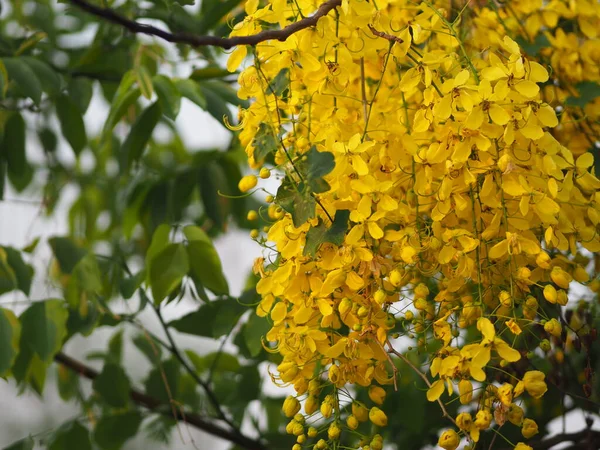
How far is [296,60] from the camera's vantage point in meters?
0.71

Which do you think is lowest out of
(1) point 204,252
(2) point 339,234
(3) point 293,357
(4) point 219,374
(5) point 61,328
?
(4) point 219,374

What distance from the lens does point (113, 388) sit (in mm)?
1084

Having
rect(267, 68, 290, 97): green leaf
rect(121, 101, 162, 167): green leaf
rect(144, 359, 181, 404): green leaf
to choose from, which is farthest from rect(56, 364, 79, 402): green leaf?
rect(267, 68, 290, 97): green leaf

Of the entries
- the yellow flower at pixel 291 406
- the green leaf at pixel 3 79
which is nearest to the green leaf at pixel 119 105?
the green leaf at pixel 3 79

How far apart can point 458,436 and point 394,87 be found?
35 centimetres

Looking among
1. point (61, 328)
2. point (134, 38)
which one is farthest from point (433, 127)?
point (134, 38)

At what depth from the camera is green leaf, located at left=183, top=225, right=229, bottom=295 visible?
932 millimetres

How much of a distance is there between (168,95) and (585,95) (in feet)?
1.59

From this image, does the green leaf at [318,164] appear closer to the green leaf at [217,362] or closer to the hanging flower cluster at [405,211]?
the hanging flower cluster at [405,211]

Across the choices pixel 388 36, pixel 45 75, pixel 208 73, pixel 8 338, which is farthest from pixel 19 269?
pixel 388 36

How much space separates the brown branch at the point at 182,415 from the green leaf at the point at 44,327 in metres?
0.19

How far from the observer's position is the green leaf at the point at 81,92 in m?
1.10

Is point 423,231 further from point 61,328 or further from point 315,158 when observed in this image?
point 61,328

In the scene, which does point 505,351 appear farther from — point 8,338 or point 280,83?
point 8,338
